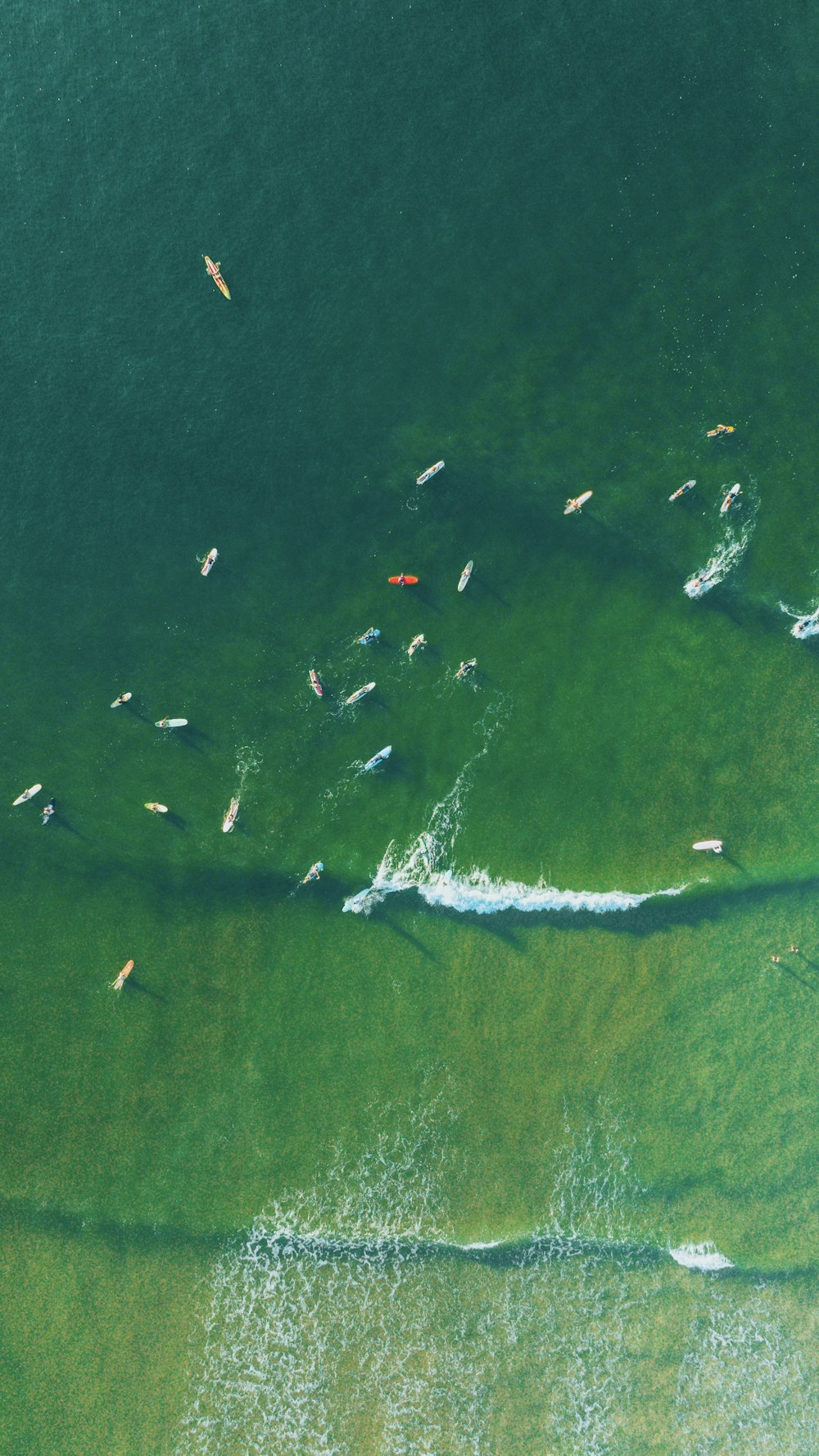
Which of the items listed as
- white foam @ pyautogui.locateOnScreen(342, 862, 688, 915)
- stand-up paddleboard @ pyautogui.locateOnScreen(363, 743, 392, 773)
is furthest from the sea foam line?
stand-up paddleboard @ pyautogui.locateOnScreen(363, 743, 392, 773)

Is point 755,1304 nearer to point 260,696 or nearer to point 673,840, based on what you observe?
point 673,840

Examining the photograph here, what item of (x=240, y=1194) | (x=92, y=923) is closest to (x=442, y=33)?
(x=92, y=923)

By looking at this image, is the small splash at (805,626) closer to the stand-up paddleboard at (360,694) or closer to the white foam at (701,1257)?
the stand-up paddleboard at (360,694)

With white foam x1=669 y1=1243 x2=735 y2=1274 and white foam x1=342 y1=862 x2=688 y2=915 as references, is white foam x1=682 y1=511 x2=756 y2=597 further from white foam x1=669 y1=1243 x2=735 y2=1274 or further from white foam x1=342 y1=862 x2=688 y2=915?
white foam x1=669 y1=1243 x2=735 y2=1274

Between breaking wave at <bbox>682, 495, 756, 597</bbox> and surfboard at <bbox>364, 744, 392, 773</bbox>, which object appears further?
breaking wave at <bbox>682, 495, 756, 597</bbox>

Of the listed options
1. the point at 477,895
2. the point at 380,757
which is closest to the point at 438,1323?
the point at 477,895

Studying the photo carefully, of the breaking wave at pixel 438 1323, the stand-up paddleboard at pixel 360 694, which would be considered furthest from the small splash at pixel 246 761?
the breaking wave at pixel 438 1323
